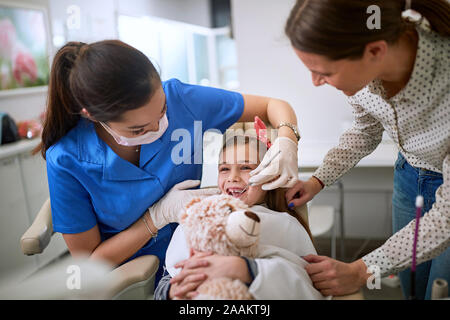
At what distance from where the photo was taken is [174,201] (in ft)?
2.73

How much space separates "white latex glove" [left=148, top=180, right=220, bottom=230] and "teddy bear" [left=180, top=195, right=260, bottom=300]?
81 mm

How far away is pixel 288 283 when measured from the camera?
2.23ft

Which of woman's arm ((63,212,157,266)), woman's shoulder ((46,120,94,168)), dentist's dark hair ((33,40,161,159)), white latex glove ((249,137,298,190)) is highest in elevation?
dentist's dark hair ((33,40,161,159))

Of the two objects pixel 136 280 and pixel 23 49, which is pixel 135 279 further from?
pixel 23 49

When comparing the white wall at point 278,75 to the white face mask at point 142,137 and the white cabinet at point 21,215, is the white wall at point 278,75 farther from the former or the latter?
the white cabinet at point 21,215

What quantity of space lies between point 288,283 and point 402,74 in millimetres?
422

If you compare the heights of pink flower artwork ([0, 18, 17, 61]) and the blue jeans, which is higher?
pink flower artwork ([0, 18, 17, 61])

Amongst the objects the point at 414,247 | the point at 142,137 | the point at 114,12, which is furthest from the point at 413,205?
the point at 114,12

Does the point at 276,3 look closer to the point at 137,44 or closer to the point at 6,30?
the point at 137,44

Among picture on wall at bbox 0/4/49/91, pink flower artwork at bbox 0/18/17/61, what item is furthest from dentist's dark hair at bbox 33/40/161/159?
pink flower artwork at bbox 0/18/17/61

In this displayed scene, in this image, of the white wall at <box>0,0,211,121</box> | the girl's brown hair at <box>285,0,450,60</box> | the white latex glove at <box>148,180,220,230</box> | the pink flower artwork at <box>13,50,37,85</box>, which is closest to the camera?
the girl's brown hair at <box>285,0,450,60</box>

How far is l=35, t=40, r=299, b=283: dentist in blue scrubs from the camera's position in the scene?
78cm

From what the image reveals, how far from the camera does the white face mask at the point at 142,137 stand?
84 cm

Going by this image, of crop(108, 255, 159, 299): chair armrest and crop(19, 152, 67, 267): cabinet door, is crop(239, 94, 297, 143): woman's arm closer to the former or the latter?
crop(108, 255, 159, 299): chair armrest
